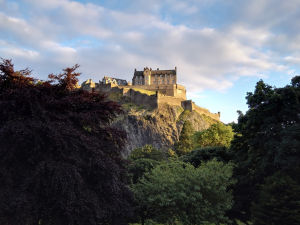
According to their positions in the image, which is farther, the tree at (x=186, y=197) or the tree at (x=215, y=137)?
the tree at (x=215, y=137)

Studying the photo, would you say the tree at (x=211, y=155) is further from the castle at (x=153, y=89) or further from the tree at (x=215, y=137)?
the castle at (x=153, y=89)

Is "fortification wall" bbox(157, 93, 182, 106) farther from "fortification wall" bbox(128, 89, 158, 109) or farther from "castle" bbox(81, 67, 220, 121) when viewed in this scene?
"fortification wall" bbox(128, 89, 158, 109)

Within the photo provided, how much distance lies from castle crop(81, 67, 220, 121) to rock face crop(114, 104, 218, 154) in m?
3.21

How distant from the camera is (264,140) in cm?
2239

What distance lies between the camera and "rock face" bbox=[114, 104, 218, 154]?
283 feet

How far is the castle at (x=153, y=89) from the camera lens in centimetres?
9419

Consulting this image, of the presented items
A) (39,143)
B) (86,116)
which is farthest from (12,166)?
(86,116)

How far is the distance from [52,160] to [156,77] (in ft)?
337

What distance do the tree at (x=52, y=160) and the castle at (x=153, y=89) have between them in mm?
66953

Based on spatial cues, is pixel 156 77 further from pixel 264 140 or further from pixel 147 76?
pixel 264 140

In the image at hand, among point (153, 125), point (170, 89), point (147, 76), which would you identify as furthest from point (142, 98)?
point (147, 76)

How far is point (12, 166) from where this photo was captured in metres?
13.8

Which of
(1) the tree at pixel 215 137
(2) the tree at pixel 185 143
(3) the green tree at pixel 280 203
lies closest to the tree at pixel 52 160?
(3) the green tree at pixel 280 203

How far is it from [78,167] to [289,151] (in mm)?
12889
